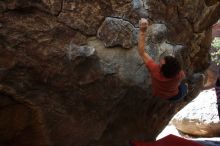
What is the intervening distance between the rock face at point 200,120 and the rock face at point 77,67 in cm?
535

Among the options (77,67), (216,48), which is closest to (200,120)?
(216,48)

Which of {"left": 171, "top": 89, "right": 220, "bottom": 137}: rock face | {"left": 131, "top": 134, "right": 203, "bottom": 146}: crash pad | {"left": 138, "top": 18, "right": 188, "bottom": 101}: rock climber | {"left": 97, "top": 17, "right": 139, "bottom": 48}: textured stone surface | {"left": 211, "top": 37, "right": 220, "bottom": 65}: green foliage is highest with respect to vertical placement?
{"left": 97, "top": 17, "right": 139, "bottom": 48}: textured stone surface

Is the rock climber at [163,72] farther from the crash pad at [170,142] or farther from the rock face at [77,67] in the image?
the crash pad at [170,142]

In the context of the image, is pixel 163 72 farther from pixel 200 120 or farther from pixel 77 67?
pixel 200 120

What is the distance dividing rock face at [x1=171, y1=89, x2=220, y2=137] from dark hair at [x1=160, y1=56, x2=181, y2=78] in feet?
20.8

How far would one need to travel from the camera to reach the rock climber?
435 centimetres

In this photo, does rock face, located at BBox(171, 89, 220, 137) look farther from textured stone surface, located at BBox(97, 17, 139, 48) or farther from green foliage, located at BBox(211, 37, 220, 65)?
textured stone surface, located at BBox(97, 17, 139, 48)

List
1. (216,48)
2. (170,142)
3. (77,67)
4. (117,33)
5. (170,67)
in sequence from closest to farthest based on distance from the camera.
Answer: (170,67), (77,67), (117,33), (170,142), (216,48)

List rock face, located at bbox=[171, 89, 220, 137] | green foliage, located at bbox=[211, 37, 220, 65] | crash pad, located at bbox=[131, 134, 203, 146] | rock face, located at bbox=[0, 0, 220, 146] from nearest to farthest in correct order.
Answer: rock face, located at bbox=[0, 0, 220, 146] < crash pad, located at bbox=[131, 134, 203, 146] < rock face, located at bbox=[171, 89, 220, 137] < green foliage, located at bbox=[211, 37, 220, 65]

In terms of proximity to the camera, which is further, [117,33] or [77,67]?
[117,33]

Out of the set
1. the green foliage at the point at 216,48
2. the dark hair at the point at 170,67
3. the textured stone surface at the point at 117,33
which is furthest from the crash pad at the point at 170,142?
the green foliage at the point at 216,48

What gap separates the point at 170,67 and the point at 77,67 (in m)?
1.05

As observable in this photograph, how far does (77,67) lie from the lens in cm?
446

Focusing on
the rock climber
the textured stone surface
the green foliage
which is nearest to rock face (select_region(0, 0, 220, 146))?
the textured stone surface
